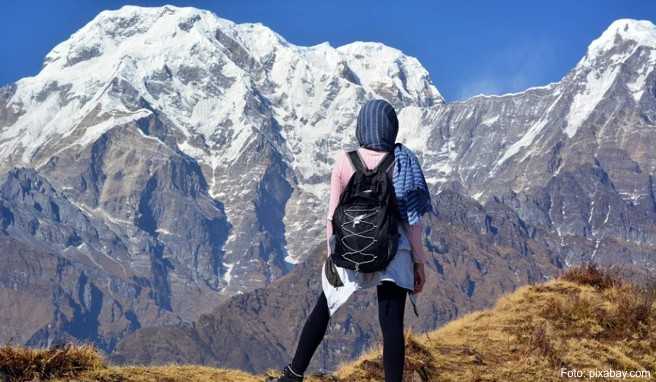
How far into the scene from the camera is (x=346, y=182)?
1025cm

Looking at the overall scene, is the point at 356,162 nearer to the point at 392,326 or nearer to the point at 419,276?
the point at 419,276

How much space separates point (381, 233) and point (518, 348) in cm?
518

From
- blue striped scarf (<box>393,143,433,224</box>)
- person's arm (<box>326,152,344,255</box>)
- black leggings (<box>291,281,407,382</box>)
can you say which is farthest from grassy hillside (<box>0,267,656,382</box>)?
blue striped scarf (<box>393,143,433,224</box>)

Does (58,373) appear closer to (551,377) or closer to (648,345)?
(551,377)

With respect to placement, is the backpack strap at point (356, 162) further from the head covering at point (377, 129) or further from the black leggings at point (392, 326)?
the black leggings at point (392, 326)

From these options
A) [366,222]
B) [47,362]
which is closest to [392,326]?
[366,222]

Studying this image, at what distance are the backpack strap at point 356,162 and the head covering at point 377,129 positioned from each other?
7.9 inches

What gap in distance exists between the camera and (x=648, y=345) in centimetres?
1495

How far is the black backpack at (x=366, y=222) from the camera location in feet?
32.8

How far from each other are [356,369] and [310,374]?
64 cm

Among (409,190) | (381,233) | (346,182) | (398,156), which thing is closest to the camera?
(381,233)

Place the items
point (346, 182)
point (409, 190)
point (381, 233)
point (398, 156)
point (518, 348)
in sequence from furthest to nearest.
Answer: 1. point (518, 348)
2. point (398, 156)
3. point (346, 182)
4. point (409, 190)
5. point (381, 233)

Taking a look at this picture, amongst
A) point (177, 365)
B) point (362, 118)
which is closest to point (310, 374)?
point (177, 365)

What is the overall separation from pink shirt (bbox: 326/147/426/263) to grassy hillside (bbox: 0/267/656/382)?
2.79 m
